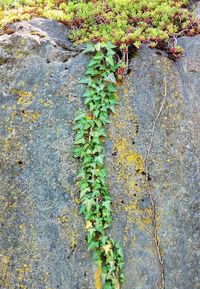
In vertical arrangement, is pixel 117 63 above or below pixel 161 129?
above

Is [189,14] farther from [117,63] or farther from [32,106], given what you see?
[32,106]

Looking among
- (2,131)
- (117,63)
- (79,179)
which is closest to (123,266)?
(79,179)

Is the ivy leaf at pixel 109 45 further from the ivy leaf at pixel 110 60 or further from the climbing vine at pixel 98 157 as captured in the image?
the ivy leaf at pixel 110 60

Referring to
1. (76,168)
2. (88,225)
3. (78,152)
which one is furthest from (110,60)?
(88,225)

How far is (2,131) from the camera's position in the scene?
4156mm

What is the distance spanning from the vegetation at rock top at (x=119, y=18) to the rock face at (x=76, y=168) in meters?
0.22

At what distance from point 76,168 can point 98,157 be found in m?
0.26

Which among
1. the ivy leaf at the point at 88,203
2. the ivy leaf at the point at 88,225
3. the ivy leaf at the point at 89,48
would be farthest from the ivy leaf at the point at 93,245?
the ivy leaf at the point at 89,48

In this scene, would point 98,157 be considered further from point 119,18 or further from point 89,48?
point 119,18

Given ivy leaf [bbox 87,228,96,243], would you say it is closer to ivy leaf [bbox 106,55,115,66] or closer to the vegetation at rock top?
ivy leaf [bbox 106,55,115,66]

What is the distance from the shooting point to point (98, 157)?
4027 mm

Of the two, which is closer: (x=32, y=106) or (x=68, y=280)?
(x=68, y=280)

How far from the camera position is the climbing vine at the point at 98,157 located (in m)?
3.86

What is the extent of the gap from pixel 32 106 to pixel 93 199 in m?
1.23
